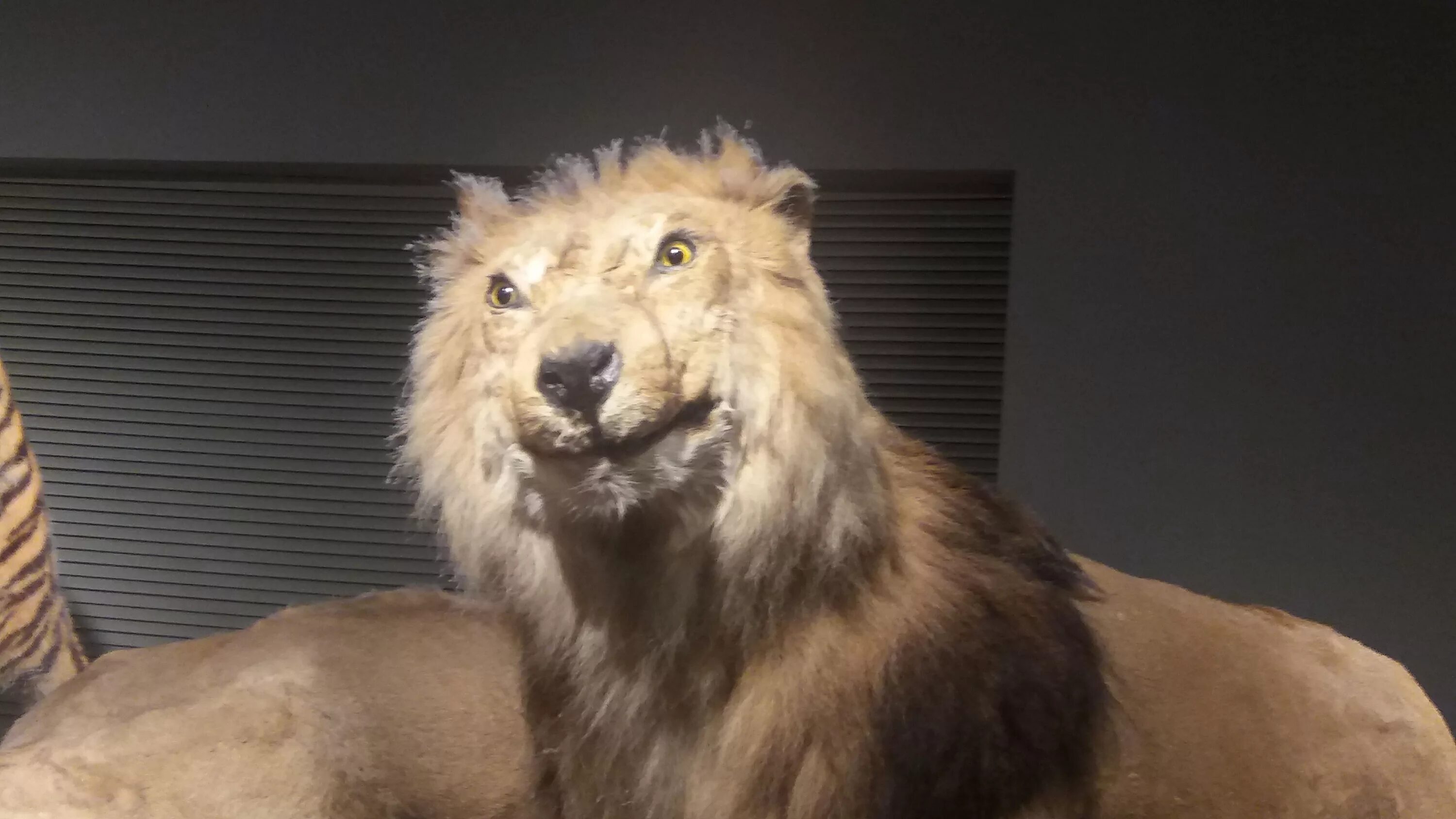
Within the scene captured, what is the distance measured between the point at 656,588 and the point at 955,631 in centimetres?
22

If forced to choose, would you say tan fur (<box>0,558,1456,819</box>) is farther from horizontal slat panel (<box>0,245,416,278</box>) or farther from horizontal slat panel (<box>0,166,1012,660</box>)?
horizontal slat panel (<box>0,245,416,278</box>)

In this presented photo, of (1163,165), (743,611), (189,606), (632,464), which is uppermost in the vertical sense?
(1163,165)

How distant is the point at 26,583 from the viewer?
39.4 inches

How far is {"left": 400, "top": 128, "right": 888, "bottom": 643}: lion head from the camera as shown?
60 centimetres

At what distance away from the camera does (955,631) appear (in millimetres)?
702

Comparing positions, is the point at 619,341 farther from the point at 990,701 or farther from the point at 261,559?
the point at 261,559

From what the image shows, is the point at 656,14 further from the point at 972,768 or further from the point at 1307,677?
the point at 1307,677

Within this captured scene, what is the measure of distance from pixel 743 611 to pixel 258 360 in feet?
2.01

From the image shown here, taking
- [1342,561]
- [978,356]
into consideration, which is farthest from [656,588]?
[1342,561]

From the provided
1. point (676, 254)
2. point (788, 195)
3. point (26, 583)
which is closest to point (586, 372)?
point (676, 254)

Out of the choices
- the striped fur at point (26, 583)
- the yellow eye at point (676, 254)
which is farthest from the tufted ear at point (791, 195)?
the striped fur at point (26, 583)

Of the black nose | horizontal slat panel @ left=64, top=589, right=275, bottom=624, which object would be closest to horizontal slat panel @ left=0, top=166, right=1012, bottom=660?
horizontal slat panel @ left=64, top=589, right=275, bottom=624

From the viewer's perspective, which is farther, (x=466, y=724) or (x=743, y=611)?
(x=466, y=724)

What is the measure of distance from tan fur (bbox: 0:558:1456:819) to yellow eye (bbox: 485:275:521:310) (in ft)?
1.06
